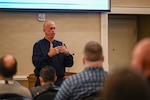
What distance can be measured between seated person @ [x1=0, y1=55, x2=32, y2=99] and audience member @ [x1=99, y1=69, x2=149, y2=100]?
1.35 meters

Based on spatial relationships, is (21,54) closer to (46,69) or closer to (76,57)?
(76,57)

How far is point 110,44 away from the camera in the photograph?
673 cm

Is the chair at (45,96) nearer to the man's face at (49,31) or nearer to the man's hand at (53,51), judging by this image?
the man's hand at (53,51)

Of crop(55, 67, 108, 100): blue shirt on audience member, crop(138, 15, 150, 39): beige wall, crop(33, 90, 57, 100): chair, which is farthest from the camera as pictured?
crop(138, 15, 150, 39): beige wall

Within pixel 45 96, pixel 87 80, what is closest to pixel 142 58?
pixel 87 80

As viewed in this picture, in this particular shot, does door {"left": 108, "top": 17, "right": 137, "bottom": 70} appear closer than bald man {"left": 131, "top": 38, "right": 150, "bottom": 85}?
No

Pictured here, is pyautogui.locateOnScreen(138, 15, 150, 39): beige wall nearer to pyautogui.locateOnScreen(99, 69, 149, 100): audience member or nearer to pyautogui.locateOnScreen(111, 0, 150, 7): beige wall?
pyautogui.locateOnScreen(111, 0, 150, 7): beige wall

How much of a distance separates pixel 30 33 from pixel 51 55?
1.71m

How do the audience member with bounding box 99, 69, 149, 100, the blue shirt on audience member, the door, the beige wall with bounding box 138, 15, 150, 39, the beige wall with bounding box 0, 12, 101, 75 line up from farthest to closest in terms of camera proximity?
the beige wall with bounding box 138, 15, 150, 39, the door, the beige wall with bounding box 0, 12, 101, 75, the blue shirt on audience member, the audience member with bounding box 99, 69, 149, 100

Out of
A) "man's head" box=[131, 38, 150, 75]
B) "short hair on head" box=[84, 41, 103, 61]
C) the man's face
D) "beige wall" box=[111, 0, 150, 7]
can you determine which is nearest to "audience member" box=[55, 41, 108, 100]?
"short hair on head" box=[84, 41, 103, 61]

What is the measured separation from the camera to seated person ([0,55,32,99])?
2.19 meters

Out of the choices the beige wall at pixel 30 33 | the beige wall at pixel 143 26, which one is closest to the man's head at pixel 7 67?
the beige wall at pixel 30 33

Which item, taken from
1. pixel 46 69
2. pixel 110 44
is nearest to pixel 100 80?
pixel 46 69

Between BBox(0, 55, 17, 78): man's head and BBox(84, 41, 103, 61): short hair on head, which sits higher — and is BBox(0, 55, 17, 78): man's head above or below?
below
